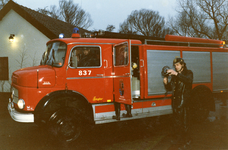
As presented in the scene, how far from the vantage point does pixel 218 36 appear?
22.2 m

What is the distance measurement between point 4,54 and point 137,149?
43.2 ft

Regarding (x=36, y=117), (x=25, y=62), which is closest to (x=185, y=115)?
(x=36, y=117)

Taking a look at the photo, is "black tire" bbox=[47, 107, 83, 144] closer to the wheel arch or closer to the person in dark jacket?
the wheel arch

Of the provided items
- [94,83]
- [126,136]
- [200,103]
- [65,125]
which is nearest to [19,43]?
[94,83]

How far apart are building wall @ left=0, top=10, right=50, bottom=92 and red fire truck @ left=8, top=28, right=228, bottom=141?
8495mm

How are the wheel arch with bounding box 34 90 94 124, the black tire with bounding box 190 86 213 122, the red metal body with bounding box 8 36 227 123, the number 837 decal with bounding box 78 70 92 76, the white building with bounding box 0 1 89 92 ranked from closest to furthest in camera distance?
the wheel arch with bounding box 34 90 94 124 → the red metal body with bounding box 8 36 227 123 → the number 837 decal with bounding box 78 70 92 76 → the black tire with bounding box 190 86 213 122 → the white building with bounding box 0 1 89 92

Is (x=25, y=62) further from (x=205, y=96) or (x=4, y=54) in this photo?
(x=205, y=96)

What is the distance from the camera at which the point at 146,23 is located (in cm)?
5028

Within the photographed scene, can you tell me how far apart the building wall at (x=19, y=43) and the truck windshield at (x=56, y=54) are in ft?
27.3

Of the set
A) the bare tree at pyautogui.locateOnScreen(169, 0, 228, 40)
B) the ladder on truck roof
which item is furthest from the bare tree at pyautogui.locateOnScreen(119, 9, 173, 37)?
the ladder on truck roof

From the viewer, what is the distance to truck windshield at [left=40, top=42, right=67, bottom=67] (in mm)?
5462

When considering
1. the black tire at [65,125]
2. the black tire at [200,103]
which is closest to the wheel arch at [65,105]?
the black tire at [65,125]

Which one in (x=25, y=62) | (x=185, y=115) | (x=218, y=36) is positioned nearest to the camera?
(x=185, y=115)

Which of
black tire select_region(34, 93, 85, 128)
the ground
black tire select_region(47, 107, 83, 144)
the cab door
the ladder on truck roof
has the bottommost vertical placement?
the ground
